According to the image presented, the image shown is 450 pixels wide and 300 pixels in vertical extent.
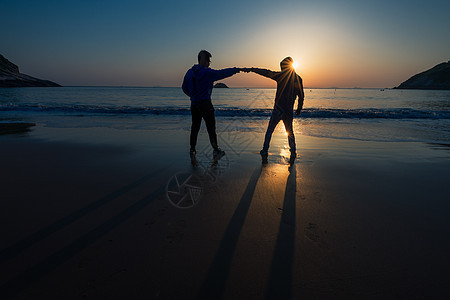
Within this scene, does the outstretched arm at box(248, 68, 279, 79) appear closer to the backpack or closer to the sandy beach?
the backpack

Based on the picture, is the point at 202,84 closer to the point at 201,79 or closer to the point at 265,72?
the point at 201,79

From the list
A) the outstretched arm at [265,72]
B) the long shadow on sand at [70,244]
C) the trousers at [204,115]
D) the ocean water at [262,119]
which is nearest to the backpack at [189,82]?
the trousers at [204,115]

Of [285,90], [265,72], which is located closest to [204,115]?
Answer: [265,72]

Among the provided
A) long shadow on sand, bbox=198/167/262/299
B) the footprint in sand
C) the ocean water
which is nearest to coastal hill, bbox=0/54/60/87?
the ocean water

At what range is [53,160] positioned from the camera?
15.4ft

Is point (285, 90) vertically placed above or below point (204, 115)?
above

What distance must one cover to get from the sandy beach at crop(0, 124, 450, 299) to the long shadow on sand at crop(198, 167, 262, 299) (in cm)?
1

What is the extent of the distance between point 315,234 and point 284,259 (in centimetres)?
55

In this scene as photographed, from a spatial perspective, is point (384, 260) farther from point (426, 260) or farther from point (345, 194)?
point (345, 194)

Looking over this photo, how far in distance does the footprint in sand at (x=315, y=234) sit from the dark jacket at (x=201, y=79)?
11.7ft

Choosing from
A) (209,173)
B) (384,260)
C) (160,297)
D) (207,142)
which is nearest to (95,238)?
(160,297)

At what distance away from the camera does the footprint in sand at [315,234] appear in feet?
6.70

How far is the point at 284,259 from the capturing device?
6.05 feet

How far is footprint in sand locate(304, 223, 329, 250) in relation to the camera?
80.4 inches
